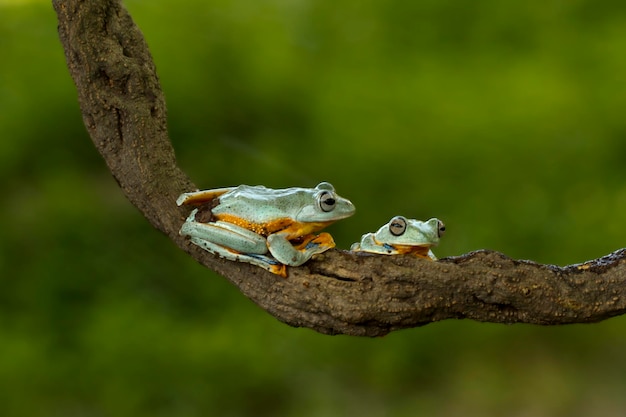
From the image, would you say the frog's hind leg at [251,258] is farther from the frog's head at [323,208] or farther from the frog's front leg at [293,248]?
the frog's head at [323,208]

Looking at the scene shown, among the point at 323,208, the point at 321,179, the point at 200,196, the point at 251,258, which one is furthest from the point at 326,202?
the point at 321,179

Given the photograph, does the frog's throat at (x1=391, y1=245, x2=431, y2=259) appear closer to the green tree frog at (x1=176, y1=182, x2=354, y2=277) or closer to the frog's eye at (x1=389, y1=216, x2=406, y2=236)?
the frog's eye at (x1=389, y1=216, x2=406, y2=236)

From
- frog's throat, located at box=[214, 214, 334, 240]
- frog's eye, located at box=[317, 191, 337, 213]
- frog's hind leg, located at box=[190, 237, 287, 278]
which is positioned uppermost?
frog's eye, located at box=[317, 191, 337, 213]

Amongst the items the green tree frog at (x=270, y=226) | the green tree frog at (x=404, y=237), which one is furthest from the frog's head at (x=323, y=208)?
the green tree frog at (x=404, y=237)

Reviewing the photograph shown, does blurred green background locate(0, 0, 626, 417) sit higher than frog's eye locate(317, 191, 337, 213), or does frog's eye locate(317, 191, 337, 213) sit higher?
blurred green background locate(0, 0, 626, 417)

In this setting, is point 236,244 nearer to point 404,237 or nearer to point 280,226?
point 280,226

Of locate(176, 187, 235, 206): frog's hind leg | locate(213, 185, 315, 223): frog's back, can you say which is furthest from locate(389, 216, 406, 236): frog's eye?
locate(176, 187, 235, 206): frog's hind leg
